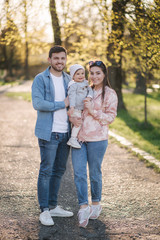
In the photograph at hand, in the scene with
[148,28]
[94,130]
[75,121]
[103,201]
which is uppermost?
[148,28]

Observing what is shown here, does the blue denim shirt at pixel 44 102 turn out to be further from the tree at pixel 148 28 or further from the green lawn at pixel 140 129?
the tree at pixel 148 28

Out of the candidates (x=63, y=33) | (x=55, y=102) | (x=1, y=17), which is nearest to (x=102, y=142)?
(x=55, y=102)

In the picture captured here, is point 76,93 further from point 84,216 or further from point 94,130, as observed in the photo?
point 84,216

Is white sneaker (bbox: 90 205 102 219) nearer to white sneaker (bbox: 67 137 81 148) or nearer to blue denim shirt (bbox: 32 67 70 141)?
white sneaker (bbox: 67 137 81 148)

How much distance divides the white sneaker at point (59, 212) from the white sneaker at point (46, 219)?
23cm

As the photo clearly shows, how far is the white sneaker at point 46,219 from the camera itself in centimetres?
385

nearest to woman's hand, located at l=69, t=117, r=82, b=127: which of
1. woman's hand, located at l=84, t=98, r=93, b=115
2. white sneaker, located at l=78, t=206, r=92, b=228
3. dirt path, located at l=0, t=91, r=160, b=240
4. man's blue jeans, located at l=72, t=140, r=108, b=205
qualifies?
woman's hand, located at l=84, t=98, r=93, b=115

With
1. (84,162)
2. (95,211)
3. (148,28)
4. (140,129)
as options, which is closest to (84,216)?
(95,211)

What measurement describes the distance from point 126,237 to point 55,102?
1.60 meters

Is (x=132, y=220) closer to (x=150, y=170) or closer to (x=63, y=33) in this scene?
(x=150, y=170)

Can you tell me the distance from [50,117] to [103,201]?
5.13ft

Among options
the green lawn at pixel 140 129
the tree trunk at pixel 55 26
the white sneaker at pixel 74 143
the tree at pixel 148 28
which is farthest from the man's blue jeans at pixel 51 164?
the tree trunk at pixel 55 26

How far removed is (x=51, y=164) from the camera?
3.95m

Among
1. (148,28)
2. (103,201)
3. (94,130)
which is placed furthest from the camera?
(148,28)
